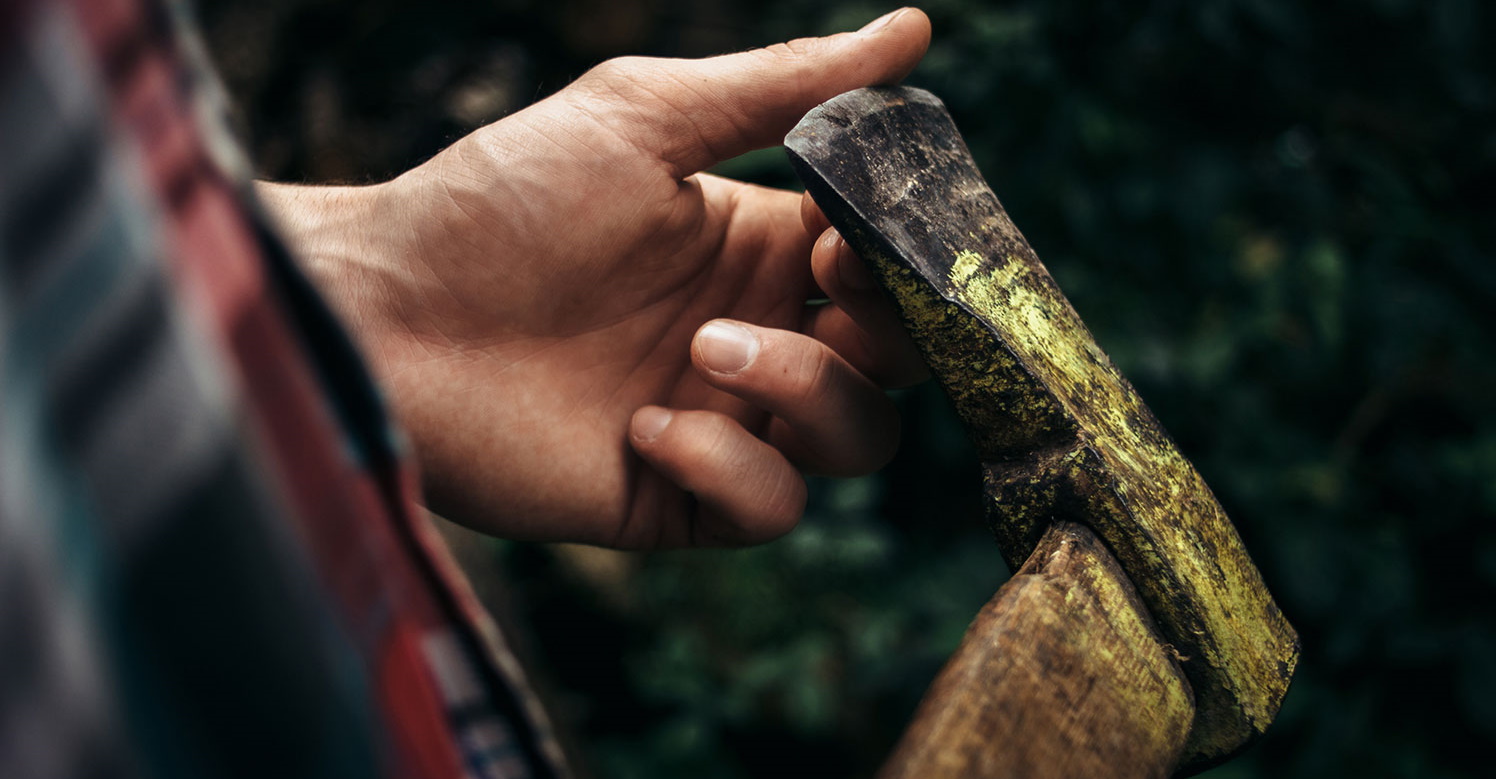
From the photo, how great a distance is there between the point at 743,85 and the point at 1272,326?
102 centimetres

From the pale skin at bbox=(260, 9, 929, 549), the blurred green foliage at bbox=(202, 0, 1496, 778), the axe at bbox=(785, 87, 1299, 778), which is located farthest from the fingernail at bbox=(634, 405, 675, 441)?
the blurred green foliage at bbox=(202, 0, 1496, 778)

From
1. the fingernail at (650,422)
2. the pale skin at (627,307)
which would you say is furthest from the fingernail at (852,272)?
the fingernail at (650,422)

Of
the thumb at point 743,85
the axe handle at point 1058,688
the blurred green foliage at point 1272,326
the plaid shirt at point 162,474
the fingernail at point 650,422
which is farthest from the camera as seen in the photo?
the blurred green foliage at point 1272,326

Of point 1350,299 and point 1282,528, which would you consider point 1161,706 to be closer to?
point 1282,528

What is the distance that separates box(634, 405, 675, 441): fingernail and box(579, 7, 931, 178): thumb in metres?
0.27

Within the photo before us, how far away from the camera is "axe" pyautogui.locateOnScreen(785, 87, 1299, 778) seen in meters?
0.62

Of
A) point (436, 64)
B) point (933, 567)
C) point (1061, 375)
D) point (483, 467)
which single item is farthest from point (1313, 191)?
point (436, 64)

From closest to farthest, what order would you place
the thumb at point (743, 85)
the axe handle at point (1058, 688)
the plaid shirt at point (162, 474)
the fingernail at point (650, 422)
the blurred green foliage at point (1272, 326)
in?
the plaid shirt at point (162, 474) → the axe handle at point (1058, 688) → the thumb at point (743, 85) → the fingernail at point (650, 422) → the blurred green foliage at point (1272, 326)

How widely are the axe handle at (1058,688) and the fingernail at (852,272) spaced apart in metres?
0.32

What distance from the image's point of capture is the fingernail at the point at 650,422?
996 mm

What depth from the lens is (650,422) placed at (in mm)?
1004

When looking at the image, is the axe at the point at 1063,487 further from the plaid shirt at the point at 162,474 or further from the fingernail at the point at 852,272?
the plaid shirt at the point at 162,474

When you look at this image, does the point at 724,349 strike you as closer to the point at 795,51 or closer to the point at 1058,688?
the point at 795,51

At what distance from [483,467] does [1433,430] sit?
1.60 m
